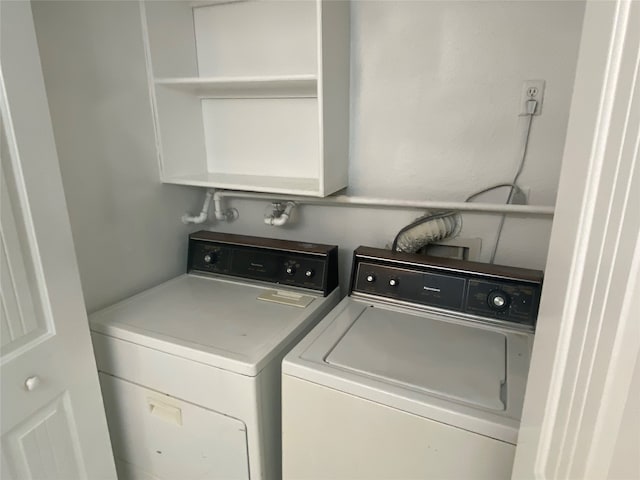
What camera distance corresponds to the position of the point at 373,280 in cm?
149

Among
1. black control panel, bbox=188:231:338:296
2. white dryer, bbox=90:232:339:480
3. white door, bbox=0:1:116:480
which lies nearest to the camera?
white door, bbox=0:1:116:480

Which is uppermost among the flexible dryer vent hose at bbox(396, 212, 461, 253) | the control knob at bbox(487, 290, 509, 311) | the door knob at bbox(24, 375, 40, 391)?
the flexible dryer vent hose at bbox(396, 212, 461, 253)

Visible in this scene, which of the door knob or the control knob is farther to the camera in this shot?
the control knob

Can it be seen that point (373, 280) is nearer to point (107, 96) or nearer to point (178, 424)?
point (178, 424)

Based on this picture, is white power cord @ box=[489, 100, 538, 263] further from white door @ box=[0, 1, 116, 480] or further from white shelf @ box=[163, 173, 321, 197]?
white door @ box=[0, 1, 116, 480]

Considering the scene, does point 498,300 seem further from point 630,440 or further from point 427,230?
point 630,440

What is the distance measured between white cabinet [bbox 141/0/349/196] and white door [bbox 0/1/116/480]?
0.66m

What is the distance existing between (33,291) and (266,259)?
832 millimetres

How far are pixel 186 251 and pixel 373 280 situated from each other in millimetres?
902

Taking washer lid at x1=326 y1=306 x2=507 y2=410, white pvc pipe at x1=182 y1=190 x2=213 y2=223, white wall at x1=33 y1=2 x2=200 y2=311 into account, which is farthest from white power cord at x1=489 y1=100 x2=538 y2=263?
white wall at x1=33 y1=2 x2=200 y2=311

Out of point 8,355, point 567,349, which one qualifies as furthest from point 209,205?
point 567,349

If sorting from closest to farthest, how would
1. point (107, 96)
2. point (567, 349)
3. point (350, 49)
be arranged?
point (567, 349), point (107, 96), point (350, 49)

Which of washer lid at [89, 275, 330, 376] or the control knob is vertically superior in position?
the control knob

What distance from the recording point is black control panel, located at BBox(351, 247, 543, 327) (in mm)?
1292
